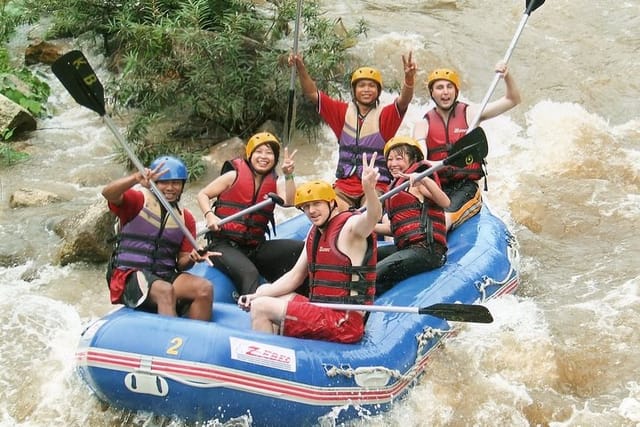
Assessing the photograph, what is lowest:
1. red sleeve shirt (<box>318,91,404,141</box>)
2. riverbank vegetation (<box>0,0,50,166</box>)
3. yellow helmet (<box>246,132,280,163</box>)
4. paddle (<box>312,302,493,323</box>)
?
riverbank vegetation (<box>0,0,50,166</box>)

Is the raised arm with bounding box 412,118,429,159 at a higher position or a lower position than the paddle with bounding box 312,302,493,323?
higher

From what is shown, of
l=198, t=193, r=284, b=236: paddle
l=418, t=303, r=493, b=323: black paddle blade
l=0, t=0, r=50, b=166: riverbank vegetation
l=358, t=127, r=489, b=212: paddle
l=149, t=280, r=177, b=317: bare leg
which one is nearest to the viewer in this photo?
l=418, t=303, r=493, b=323: black paddle blade

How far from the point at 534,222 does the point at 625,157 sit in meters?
1.56

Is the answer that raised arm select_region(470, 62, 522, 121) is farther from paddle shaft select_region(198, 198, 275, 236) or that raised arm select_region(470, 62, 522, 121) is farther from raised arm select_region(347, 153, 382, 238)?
raised arm select_region(347, 153, 382, 238)

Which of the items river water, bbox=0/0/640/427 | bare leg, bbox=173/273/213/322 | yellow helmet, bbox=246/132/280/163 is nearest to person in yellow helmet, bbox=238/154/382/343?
bare leg, bbox=173/273/213/322

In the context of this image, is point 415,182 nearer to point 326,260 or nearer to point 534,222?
point 326,260

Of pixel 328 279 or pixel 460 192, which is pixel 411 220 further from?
pixel 328 279

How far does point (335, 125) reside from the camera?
5.54 meters

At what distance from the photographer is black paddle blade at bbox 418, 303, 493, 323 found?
155 inches

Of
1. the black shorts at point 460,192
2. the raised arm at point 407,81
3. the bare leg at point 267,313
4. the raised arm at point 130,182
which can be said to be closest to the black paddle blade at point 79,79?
the raised arm at point 130,182

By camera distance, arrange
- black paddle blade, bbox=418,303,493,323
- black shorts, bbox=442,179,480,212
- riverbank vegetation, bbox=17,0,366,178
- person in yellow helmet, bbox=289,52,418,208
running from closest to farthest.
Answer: black paddle blade, bbox=418,303,493,323 < person in yellow helmet, bbox=289,52,418,208 < black shorts, bbox=442,179,480,212 < riverbank vegetation, bbox=17,0,366,178

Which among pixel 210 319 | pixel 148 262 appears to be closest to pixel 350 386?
pixel 210 319

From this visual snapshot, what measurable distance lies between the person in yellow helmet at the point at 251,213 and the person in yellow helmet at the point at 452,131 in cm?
125

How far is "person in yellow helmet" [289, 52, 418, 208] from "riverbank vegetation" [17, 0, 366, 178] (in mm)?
2225
